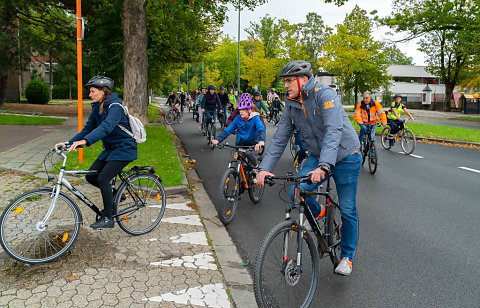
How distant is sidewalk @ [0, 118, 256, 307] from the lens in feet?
11.0

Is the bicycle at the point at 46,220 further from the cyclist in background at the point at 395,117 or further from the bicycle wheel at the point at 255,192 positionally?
the cyclist in background at the point at 395,117

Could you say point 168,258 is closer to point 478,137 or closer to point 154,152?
point 154,152

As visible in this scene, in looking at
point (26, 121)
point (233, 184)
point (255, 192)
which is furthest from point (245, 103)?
point (26, 121)

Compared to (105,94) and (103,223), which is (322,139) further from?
(103,223)

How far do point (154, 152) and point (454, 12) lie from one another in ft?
100

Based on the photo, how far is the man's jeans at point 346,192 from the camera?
3629 millimetres

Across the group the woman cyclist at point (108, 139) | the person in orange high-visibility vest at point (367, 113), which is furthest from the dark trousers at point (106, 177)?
the person in orange high-visibility vest at point (367, 113)

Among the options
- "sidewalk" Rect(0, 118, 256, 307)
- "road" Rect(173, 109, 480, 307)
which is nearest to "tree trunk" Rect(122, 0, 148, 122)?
"road" Rect(173, 109, 480, 307)

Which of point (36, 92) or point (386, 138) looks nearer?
point (386, 138)

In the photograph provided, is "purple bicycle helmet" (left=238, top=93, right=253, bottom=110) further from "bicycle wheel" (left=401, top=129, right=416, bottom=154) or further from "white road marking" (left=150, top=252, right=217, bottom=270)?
"bicycle wheel" (left=401, top=129, right=416, bottom=154)

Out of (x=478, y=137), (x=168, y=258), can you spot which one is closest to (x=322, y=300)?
(x=168, y=258)

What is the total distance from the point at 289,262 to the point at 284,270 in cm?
Result: 7

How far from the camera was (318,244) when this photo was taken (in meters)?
3.66

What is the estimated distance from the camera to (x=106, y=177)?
4504 mm
